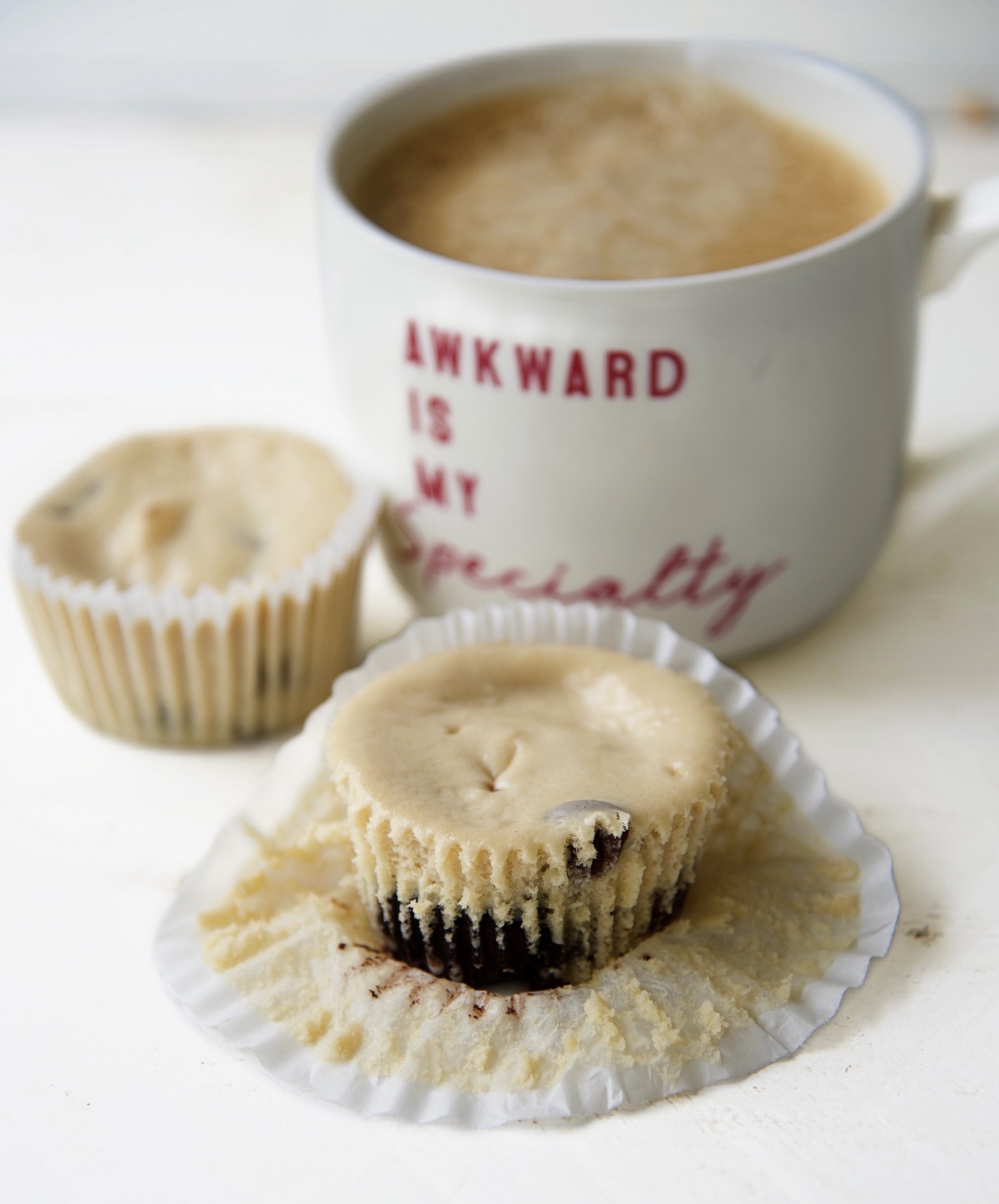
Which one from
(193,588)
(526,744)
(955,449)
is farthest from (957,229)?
(193,588)

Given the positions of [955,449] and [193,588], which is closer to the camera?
[193,588]

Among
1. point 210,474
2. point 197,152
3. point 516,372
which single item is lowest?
point 197,152

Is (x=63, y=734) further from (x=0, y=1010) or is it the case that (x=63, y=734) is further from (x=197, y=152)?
(x=197, y=152)

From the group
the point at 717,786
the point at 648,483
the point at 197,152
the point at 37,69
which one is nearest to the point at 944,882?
the point at 717,786

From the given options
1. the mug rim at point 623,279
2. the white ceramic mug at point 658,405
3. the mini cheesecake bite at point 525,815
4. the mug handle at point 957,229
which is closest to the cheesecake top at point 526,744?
the mini cheesecake bite at point 525,815

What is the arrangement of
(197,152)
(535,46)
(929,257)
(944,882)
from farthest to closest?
1. (197,152)
2. (535,46)
3. (929,257)
4. (944,882)

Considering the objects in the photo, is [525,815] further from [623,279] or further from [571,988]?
[623,279]

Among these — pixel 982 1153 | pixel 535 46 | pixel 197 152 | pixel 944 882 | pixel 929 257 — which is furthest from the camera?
pixel 197 152
